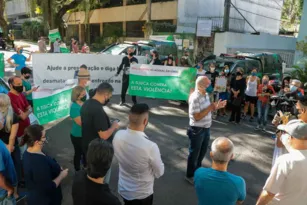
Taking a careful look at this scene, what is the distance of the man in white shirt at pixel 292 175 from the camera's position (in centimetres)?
235

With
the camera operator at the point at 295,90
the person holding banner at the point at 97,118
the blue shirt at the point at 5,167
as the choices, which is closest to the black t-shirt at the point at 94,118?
the person holding banner at the point at 97,118

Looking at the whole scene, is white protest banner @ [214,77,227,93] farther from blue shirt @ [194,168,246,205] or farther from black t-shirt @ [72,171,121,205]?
black t-shirt @ [72,171,121,205]

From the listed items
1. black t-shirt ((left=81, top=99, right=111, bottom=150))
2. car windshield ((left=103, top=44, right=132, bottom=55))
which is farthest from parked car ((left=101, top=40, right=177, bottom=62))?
black t-shirt ((left=81, top=99, right=111, bottom=150))

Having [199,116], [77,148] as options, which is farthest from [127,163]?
[77,148]

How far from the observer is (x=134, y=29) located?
95.7ft

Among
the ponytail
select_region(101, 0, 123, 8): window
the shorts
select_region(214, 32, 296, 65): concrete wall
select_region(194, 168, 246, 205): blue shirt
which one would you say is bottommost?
the shorts

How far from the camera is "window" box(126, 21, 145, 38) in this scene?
28308mm

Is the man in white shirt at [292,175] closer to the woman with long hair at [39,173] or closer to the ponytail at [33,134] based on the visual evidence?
the woman with long hair at [39,173]

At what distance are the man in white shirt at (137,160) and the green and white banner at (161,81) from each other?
222 inches

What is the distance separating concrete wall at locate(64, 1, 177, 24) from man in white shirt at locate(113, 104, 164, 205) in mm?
22330

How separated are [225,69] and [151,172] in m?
6.57

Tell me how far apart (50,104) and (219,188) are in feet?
14.3

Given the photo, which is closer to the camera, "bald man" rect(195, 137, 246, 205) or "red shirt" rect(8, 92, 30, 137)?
"bald man" rect(195, 137, 246, 205)

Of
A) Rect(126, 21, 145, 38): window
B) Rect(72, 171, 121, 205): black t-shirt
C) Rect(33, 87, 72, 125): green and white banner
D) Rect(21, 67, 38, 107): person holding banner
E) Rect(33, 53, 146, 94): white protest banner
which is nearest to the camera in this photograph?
Rect(72, 171, 121, 205): black t-shirt
